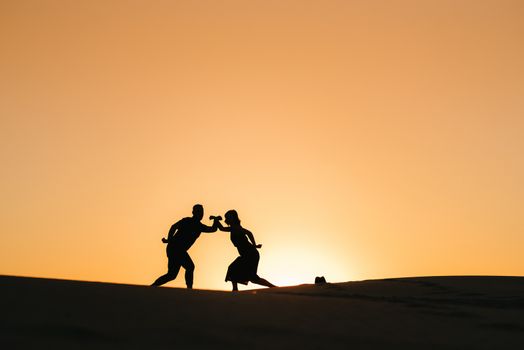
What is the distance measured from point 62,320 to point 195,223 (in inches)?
339

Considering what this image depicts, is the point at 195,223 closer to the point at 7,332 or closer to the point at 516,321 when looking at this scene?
the point at 516,321

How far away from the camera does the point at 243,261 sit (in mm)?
11773

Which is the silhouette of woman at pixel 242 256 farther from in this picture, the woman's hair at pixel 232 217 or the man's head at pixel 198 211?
the man's head at pixel 198 211

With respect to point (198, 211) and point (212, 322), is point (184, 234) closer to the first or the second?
point (198, 211)

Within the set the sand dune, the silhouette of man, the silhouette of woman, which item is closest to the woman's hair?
the silhouette of woman

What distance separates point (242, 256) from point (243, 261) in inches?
4.2

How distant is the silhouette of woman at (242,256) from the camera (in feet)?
38.2

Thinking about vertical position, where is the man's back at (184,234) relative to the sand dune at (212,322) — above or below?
above

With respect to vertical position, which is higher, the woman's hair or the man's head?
the woman's hair

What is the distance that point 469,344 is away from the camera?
9.31ft

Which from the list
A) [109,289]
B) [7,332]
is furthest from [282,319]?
[7,332]

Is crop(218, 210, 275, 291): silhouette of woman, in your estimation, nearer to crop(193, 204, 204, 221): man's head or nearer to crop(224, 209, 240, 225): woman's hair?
crop(224, 209, 240, 225): woman's hair

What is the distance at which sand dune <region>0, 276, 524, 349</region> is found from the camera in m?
2.24

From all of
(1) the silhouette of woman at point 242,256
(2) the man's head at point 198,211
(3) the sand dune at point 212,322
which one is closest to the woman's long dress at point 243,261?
(1) the silhouette of woman at point 242,256
